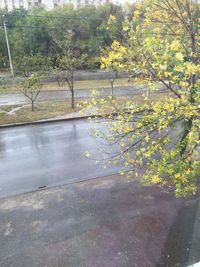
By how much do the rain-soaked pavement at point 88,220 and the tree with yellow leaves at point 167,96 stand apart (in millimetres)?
1238

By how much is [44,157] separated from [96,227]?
4.23m

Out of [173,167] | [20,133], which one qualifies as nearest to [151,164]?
[173,167]

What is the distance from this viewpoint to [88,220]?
5.57 meters

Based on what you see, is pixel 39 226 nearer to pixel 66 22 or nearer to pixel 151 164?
pixel 151 164

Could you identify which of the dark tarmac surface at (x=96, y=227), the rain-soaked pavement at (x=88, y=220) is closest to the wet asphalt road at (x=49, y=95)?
the rain-soaked pavement at (x=88, y=220)

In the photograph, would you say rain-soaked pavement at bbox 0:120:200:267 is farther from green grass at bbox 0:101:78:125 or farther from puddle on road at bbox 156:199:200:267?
green grass at bbox 0:101:78:125

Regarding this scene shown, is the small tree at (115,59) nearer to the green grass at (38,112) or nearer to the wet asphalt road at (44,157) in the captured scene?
the wet asphalt road at (44,157)

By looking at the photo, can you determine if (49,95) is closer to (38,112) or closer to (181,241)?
(38,112)

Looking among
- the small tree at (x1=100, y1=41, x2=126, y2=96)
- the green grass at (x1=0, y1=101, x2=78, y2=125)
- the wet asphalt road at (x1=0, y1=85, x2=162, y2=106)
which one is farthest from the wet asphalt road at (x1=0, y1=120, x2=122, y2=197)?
the wet asphalt road at (x1=0, y1=85, x2=162, y2=106)

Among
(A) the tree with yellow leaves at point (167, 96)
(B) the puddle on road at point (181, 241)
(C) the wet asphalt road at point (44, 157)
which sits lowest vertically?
(B) the puddle on road at point (181, 241)

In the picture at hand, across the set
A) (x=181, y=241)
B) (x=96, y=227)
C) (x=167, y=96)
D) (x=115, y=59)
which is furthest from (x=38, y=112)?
(x=181, y=241)

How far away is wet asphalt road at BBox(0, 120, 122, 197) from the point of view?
7.39m

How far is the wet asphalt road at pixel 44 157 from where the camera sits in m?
7.39

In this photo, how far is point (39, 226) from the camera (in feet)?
17.8
